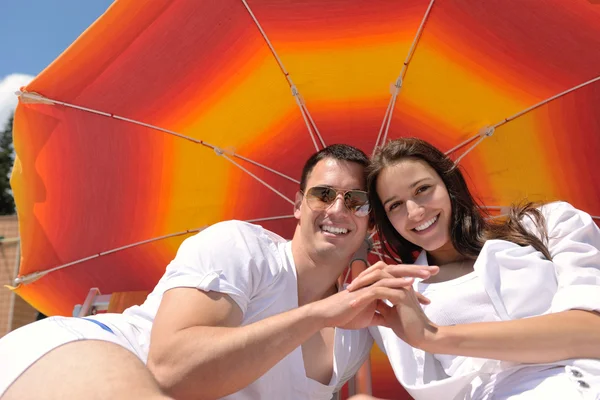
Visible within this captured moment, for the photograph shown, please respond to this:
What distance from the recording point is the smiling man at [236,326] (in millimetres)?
1392

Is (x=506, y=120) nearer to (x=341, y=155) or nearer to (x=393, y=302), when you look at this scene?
(x=341, y=155)

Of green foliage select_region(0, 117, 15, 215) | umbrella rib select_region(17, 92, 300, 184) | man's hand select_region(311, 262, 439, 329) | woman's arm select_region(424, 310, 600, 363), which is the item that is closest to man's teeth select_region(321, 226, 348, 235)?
man's hand select_region(311, 262, 439, 329)

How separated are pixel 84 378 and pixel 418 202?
160cm

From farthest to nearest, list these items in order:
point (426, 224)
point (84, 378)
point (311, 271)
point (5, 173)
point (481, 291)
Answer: point (5, 173) → point (311, 271) → point (426, 224) → point (481, 291) → point (84, 378)

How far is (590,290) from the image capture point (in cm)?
177

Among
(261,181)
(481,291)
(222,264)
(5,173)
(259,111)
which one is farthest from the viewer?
(5,173)

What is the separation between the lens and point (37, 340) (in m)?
1.51

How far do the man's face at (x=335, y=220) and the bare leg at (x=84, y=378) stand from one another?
1203 millimetres

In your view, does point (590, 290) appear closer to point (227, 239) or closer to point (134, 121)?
point (227, 239)

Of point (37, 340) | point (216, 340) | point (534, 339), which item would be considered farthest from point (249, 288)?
point (534, 339)

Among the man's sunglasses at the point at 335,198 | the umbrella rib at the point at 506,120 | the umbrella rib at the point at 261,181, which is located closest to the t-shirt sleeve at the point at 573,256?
the man's sunglasses at the point at 335,198

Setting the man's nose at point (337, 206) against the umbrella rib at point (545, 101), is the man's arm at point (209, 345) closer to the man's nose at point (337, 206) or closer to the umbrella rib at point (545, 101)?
the man's nose at point (337, 206)

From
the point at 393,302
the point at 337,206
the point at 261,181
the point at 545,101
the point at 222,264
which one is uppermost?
the point at 545,101

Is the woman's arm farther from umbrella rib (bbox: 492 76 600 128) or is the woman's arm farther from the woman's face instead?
umbrella rib (bbox: 492 76 600 128)
